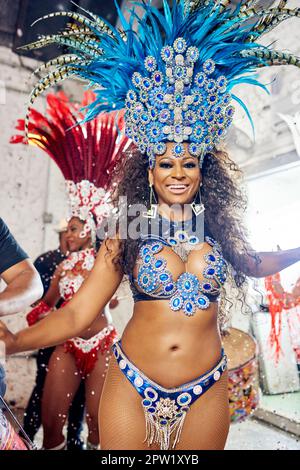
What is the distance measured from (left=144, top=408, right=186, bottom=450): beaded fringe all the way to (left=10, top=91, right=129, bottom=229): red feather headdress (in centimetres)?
119

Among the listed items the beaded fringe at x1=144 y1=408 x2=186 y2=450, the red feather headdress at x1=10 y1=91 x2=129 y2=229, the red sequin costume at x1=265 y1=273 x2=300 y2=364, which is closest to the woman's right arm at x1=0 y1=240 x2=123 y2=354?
the beaded fringe at x1=144 y1=408 x2=186 y2=450

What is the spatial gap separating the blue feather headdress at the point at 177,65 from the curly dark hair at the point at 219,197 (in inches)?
5.4

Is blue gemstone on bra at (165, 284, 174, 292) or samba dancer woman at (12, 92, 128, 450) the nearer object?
blue gemstone on bra at (165, 284, 174, 292)

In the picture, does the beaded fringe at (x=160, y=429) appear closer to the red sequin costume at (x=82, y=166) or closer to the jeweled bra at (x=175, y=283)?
the jeweled bra at (x=175, y=283)

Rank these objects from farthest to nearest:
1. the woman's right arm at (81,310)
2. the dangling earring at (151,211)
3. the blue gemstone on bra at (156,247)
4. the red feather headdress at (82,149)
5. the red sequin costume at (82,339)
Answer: the red sequin costume at (82,339), the red feather headdress at (82,149), the dangling earring at (151,211), the blue gemstone on bra at (156,247), the woman's right arm at (81,310)

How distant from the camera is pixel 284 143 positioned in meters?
2.46

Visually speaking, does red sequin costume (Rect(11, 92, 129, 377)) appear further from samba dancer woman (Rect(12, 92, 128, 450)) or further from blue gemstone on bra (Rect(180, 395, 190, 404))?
blue gemstone on bra (Rect(180, 395, 190, 404))

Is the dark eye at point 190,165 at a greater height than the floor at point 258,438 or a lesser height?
greater

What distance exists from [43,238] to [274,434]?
76.2 inches

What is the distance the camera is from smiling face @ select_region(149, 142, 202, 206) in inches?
63.9

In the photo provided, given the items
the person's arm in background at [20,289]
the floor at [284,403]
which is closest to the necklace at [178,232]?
the person's arm in background at [20,289]

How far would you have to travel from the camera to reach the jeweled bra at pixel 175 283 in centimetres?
155
